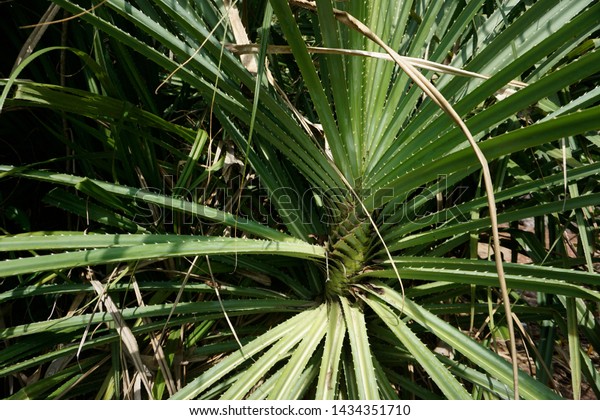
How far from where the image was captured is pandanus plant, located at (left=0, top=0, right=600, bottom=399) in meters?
0.72

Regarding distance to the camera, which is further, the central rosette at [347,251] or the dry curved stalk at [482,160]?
the central rosette at [347,251]

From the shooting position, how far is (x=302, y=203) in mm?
1032

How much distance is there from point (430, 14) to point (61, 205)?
807mm

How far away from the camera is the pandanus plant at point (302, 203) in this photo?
717 millimetres

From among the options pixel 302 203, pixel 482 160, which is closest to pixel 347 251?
pixel 302 203

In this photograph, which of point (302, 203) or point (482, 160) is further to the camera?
point (302, 203)

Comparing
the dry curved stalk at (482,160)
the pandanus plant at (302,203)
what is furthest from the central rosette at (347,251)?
the dry curved stalk at (482,160)

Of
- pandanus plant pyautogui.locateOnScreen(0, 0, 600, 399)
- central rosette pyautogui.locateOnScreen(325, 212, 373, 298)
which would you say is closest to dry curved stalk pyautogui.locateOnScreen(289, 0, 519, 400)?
pandanus plant pyautogui.locateOnScreen(0, 0, 600, 399)

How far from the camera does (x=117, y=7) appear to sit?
27.0 inches

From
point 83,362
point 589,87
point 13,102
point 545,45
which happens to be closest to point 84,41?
point 13,102

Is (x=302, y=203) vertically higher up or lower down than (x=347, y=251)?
higher up

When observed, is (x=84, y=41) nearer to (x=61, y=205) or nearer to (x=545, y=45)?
(x=61, y=205)

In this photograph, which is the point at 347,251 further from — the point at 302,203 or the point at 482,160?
the point at 482,160

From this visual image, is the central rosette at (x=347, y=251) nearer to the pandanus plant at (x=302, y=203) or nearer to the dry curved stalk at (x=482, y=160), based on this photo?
the pandanus plant at (x=302, y=203)
